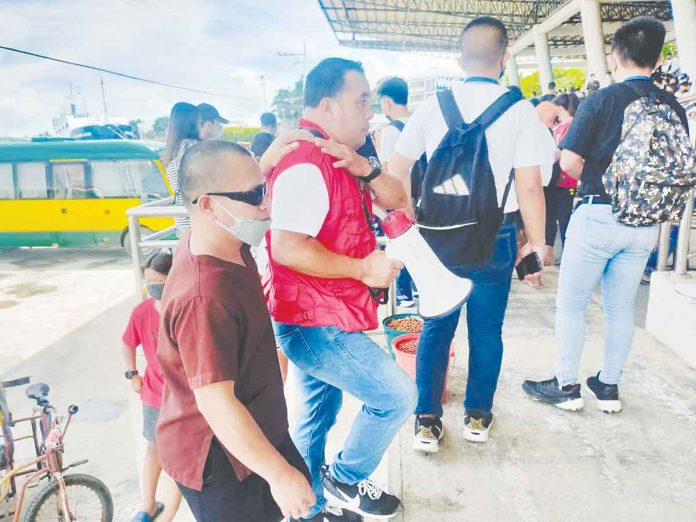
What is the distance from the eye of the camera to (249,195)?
1461 mm

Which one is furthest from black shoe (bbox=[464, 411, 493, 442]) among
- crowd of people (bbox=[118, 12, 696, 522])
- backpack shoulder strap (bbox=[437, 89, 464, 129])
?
backpack shoulder strap (bbox=[437, 89, 464, 129])

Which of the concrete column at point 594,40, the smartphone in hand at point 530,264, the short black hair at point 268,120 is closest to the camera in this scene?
the smartphone in hand at point 530,264

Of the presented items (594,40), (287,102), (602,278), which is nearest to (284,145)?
(602,278)

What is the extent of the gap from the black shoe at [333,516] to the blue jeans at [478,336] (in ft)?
2.12

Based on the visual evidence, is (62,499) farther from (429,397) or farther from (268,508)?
(429,397)

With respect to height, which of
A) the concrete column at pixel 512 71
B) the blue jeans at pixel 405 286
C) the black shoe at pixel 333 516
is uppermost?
the concrete column at pixel 512 71

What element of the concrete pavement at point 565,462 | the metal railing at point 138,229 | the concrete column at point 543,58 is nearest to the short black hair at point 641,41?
the concrete pavement at point 565,462

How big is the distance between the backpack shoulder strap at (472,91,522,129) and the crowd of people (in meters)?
0.01

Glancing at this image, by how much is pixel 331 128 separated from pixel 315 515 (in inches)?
61.8

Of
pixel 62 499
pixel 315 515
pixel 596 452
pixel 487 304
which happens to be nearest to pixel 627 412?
pixel 596 452

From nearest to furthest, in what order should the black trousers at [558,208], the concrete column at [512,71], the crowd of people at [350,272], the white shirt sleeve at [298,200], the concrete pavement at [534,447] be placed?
the crowd of people at [350,272] < the white shirt sleeve at [298,200] < the concrete pavement at [534,447] < the black trousers at [558,208] < the concrete column at [512,71]

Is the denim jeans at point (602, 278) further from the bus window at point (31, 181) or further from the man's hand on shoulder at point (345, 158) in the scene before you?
the bus window at point (31, 181)

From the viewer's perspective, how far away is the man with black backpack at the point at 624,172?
249 centimetres

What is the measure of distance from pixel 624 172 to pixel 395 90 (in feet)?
8.00
